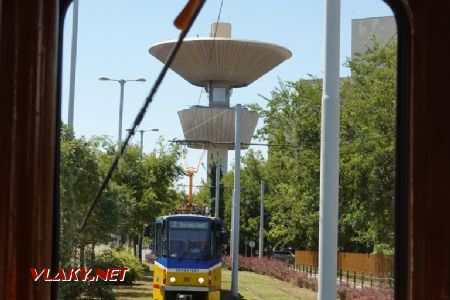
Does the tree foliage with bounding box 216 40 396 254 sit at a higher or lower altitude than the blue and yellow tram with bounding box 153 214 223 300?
higher

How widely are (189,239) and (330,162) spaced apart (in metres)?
9.37

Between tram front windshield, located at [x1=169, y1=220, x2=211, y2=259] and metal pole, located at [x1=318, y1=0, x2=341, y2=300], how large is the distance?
29.7 feet

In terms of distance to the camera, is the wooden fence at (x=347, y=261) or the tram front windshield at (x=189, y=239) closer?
the wooden fence at (x=347, y=261)

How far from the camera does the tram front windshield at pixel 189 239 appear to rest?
20.2 m

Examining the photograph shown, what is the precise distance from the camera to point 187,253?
66.6 ft

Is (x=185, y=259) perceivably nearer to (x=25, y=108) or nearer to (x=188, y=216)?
(x=188, y=216)

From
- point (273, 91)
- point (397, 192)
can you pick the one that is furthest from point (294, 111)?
point (397, 192)

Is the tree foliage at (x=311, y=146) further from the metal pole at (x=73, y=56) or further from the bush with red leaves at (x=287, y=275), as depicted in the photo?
the metal pole at (x=73, y=56)

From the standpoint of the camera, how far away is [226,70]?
139 ft

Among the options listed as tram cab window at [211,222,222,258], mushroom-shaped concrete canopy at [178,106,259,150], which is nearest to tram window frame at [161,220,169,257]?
tram cab window at [211,222,222,258]

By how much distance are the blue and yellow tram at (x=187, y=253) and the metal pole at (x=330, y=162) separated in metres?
9.07

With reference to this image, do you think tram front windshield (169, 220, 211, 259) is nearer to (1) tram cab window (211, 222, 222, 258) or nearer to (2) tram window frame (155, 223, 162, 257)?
(1) tram cab window (211, 222, 222, 258)

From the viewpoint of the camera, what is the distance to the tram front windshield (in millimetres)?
20188

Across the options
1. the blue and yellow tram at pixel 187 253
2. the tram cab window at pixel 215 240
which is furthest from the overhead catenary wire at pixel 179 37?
the tram cab window at pixel 215 240
